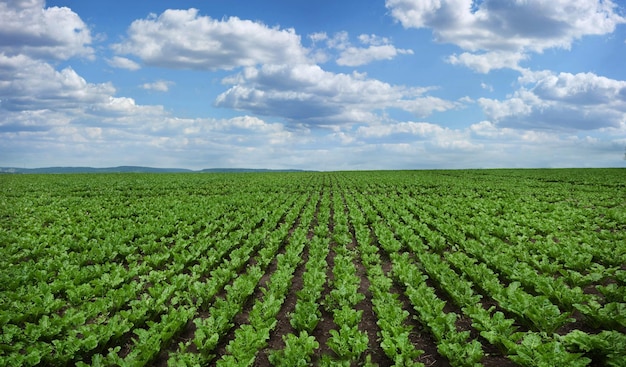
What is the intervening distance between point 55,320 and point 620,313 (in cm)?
925

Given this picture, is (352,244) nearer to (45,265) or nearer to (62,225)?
(45,265)

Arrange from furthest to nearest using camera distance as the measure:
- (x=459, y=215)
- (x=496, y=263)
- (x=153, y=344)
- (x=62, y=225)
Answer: (x=459, y=215)
(x=62, y=225)
(x=496, y=263)
(x=153, y=344)

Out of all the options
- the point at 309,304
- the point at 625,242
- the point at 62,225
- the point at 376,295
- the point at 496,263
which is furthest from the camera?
the point at 62,225

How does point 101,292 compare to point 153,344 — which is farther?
point 101,292

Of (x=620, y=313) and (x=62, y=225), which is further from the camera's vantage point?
(x=62, y=225)

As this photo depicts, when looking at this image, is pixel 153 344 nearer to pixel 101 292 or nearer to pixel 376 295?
pixel 101 292

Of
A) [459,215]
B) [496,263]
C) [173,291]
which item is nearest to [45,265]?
[173,291]

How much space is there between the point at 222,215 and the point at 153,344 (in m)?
13.7

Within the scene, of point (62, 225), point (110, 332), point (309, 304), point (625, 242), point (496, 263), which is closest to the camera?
point (110, 332)

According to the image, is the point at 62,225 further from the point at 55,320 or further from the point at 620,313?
the point at 620,313

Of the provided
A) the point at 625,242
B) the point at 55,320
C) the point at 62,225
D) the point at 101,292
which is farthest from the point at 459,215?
the point at 62,225

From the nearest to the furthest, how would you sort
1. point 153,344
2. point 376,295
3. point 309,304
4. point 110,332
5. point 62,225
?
point 153,344
point 110,332
point 309,304
point 376,295
point 62,225

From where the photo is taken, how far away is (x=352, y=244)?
13.4 meters

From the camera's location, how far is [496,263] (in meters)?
9.88
